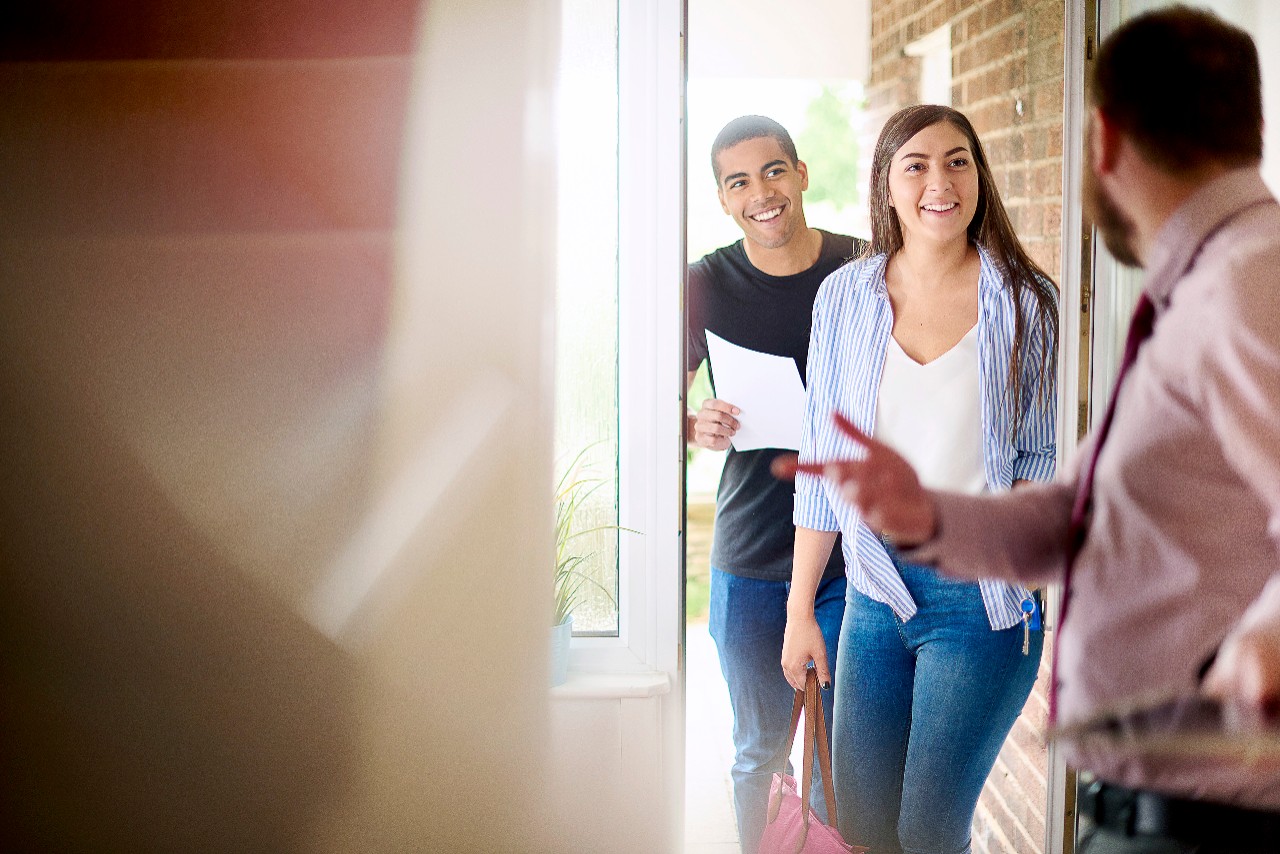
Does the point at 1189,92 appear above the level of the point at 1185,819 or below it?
above

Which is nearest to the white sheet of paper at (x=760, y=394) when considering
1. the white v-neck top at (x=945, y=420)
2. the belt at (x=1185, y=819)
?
the white v-neck top at (x=945, y=420)

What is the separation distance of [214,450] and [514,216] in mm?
707

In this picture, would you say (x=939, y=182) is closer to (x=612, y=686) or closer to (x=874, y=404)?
(x=874, y=404)

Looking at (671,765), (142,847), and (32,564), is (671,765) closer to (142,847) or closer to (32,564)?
(142,847)

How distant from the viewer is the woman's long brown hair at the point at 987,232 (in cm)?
157

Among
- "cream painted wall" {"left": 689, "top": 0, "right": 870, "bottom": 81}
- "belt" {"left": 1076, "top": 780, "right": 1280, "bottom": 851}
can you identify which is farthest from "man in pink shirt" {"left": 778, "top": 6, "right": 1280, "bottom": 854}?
"cream painted wall" {"left": 689, "top": 0, "right": 870, "bottom": 81}

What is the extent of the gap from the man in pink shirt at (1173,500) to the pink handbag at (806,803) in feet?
1.44

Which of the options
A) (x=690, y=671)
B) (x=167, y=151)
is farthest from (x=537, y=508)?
(x=167, y=151)

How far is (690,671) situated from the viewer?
5.88ft

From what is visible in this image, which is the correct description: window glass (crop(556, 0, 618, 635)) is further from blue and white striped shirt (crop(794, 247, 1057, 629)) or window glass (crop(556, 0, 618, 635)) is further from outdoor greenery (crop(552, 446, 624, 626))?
blue and white striped shirt (crop(794, 247, 1057, 629))

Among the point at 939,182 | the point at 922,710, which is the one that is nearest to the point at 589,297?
the point at 939,182

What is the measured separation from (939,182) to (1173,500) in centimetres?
60

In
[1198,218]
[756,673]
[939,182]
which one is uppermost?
[939,182]

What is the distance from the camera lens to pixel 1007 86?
160cm
